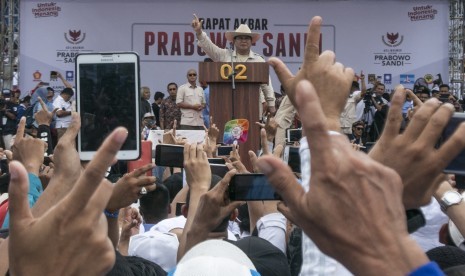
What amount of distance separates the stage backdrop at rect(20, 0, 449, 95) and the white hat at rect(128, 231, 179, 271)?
14199 mm

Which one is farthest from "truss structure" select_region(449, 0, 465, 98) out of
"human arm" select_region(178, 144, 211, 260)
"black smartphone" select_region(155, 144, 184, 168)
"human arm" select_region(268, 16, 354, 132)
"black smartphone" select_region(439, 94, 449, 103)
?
"human arm" select_region(268, 16, 354, 132)

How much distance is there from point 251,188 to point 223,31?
15.6 meters

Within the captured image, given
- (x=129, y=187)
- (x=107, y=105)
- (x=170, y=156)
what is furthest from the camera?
(x=170, y=156)

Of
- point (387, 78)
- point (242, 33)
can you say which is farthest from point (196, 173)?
point (387, 78)

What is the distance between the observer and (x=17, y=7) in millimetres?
17812

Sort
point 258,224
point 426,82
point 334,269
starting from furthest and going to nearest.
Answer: point 426,82 < point 258,224 < point 334,269

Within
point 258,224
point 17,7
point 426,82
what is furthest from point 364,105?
point 258,224

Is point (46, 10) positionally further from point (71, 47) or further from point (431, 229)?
point (431, 229)

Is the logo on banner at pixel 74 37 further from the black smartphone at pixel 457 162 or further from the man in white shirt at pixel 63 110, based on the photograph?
the black smartphone at pixel 457 162

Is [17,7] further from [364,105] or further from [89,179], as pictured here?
[89,179]

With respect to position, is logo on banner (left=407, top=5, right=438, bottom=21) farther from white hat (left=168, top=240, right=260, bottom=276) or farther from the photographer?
white hat (left=168, top=240, right=260, bottom=276)

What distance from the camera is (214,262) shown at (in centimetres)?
203

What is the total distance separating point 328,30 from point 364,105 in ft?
10.5

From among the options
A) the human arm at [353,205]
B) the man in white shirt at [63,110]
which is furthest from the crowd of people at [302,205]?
the man in white shirt at [63,110]
